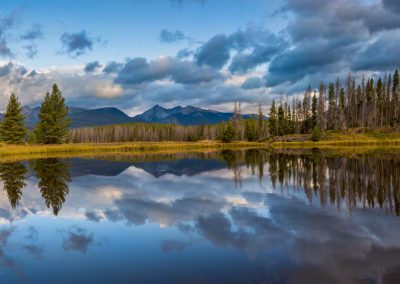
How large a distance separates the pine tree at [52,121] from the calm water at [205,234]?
6226 cm

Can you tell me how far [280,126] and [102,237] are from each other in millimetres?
133082

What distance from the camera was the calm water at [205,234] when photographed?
10.9 metres

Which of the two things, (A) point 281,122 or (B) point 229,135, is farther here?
(A) point 281,122

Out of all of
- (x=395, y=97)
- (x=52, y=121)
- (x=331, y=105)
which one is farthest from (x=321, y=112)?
(x=52, y=121)

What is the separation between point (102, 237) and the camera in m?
15.2

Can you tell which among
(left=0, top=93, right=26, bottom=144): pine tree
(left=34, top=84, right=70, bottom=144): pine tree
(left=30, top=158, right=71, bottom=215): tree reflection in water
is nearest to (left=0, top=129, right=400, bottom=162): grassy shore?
(left=34, top=84, right=70, bottom=144): pine tree

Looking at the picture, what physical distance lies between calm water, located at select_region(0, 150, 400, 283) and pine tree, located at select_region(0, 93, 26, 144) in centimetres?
5961

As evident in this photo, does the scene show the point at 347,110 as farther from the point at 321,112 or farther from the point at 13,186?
the point at 13,186

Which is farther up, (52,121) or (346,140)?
(52,121)

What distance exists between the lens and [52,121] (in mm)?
86875

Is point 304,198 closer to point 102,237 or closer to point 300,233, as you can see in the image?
point 300,233

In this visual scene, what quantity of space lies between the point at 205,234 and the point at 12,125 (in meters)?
80.0

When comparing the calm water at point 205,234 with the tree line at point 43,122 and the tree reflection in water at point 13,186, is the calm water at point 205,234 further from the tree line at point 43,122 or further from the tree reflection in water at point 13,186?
the tree line at point 43,122

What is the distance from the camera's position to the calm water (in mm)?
10883
